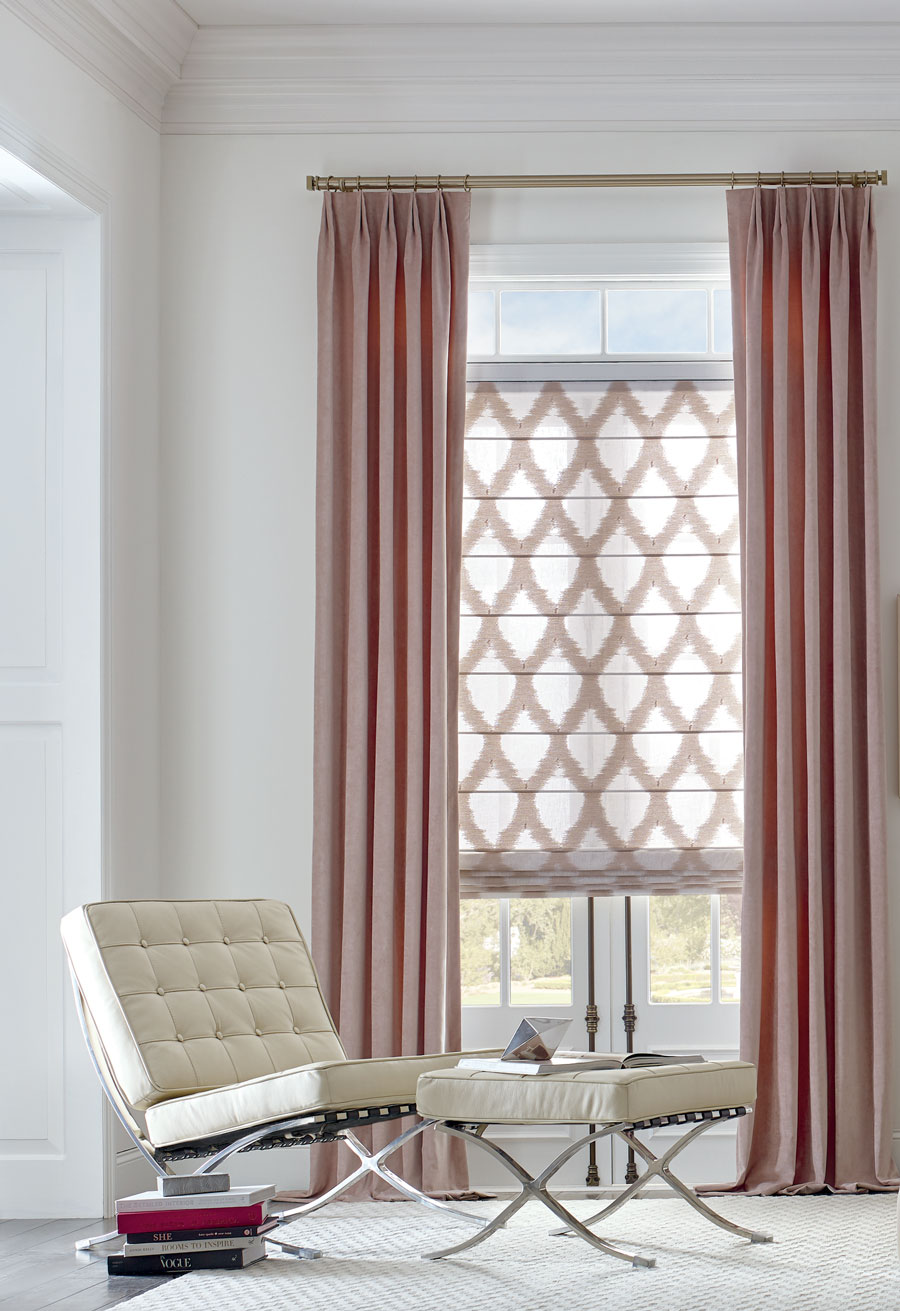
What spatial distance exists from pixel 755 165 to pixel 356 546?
165cm

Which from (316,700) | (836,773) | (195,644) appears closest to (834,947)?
(836,773)

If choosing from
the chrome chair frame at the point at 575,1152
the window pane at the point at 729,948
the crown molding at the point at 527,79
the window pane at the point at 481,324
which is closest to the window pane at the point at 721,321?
the crown molding at the point at 527,79

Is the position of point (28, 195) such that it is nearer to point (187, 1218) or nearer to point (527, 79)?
point (527, 79)

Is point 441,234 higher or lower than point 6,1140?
higher

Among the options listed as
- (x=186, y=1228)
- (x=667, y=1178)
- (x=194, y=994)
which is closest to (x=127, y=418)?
(x=194, y=994)

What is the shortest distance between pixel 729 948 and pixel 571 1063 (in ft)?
4.20

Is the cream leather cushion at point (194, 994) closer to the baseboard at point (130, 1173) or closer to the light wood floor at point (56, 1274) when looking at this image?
the light wood floor at point (56, 1274)

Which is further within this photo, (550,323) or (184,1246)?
(550,323)

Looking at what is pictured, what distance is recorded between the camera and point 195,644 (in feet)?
13.1

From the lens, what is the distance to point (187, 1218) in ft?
9.75

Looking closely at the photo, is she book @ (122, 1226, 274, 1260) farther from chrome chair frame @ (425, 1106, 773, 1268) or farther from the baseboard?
the baseboard

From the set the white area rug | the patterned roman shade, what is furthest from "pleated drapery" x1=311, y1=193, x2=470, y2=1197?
the white area rug

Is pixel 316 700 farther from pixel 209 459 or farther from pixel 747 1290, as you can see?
pixel 747 1290

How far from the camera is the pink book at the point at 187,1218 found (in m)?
2.96
